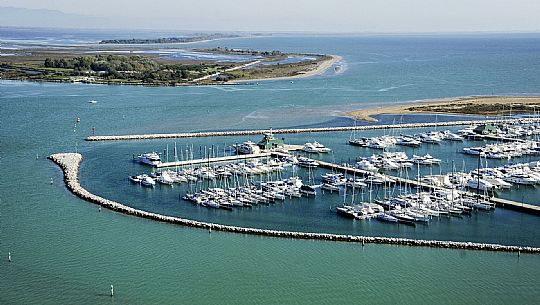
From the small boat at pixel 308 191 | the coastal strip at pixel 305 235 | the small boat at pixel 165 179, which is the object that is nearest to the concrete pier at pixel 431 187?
the small boat at pixel 308 191

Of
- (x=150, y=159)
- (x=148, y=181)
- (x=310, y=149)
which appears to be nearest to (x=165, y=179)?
(x=148, y=181)

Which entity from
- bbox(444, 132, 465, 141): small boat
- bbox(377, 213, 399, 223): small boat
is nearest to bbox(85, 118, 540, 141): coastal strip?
bbox(444, 132, 465, 141): small boat

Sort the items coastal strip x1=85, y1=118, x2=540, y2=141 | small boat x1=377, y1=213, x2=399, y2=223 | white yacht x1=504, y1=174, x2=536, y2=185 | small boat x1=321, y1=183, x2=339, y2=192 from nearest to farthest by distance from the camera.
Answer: small boat x1=377, y1=213, x2=399, y2=223 < small boat x1=321, y1=183, x2=339, y2=192 < white yacht x1=504, y1=174, x2=536, y2=185 < coastal strip x1=85, y1=118, x2=540, y2=141

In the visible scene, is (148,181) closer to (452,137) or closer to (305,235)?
(305,235)

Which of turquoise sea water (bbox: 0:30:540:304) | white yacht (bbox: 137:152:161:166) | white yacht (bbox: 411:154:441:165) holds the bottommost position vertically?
turquoise sea water (bbox: 0:30:540:304)

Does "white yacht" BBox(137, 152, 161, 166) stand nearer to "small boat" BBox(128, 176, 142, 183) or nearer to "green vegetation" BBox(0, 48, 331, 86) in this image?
"small boat" BBox(128, 176, 142, 183)

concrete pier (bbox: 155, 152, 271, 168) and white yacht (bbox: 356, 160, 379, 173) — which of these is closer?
white yacht (bbox: 356, 160, 379, 173)

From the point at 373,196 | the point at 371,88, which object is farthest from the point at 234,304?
the point at 371,88

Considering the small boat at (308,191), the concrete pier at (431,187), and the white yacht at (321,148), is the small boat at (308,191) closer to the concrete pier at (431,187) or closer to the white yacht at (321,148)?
the concrete pier at (431,187)

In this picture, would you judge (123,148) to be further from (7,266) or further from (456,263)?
(456,263)
